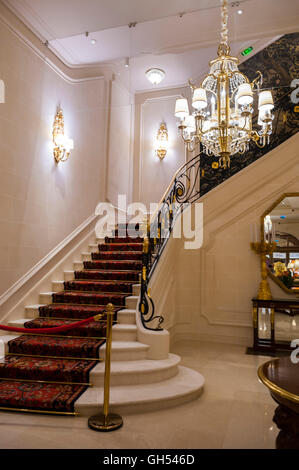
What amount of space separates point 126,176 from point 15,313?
4564mm

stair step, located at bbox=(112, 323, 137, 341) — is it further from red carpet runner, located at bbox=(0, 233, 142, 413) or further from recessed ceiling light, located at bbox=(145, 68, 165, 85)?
recessed ceiling light, located at bbox=(145, 68, 165, 85)

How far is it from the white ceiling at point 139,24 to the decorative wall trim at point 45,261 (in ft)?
10.0

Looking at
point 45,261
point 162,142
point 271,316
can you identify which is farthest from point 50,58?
point 271,316

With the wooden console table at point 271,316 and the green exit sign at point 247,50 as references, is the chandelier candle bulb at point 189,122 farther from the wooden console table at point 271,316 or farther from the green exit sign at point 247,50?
the green exit sign at point 247,50

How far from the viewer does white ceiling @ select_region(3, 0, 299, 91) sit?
4.60 metres

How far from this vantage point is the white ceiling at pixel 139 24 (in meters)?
4.60

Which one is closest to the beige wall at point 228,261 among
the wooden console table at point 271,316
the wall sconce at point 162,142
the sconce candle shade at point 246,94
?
the wooden console table at point 271,316

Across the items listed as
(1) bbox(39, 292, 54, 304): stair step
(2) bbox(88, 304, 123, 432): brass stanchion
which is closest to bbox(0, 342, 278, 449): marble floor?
(2) bbox(88, 304, 123, 432): brass stanchion

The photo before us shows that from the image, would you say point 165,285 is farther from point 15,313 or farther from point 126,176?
point 126,176

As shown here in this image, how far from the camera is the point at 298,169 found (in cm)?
551

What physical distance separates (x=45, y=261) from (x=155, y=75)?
203 inches

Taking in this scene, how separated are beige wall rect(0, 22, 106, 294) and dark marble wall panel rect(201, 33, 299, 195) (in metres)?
2.42

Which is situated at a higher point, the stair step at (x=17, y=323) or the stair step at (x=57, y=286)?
the stair step at (x=57, y=286)

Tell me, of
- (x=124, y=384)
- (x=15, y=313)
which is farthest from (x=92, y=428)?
(x=15, y=313)
